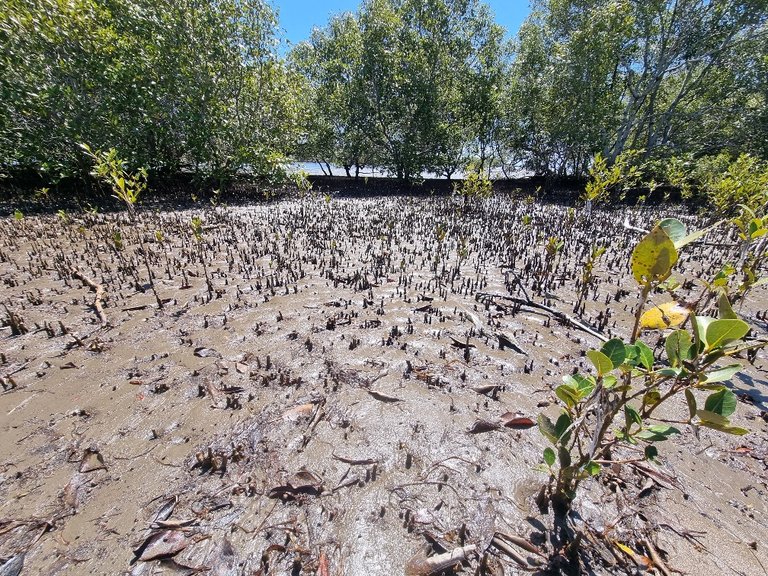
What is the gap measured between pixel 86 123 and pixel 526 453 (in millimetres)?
13709

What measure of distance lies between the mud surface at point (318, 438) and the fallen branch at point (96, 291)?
1.7 inches

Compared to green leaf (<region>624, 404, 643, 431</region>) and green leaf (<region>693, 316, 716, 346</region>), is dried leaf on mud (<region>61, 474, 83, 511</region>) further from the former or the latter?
green leaf (<region>693, 316, 716, 346</region>)

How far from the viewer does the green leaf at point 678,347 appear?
1.21m

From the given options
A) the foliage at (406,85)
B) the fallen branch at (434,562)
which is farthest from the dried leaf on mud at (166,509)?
the foliage at (406,85)

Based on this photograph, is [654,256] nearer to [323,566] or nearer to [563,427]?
[563,427]

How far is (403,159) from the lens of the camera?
19109 mm

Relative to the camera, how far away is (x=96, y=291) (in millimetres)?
4484

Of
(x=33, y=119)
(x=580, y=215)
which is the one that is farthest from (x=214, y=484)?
(x=33, y=119)

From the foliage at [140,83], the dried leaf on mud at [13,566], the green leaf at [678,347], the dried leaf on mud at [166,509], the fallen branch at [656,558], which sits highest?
the foliage at [140,83]

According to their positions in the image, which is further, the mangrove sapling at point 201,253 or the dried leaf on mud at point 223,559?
the mangrove sapling at point 201,253

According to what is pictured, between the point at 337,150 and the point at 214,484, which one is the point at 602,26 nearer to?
the point at 337,150

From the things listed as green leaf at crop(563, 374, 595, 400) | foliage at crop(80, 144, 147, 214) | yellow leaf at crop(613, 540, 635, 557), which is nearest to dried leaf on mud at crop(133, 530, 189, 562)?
green leaf at crop(563, 374, 595, 400)

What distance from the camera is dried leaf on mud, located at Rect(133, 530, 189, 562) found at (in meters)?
1.57

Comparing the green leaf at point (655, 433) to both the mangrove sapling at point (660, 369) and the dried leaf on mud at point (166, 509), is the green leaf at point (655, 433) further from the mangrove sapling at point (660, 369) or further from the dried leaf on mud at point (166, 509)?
the dried leaf on mud at point (166, 509)
